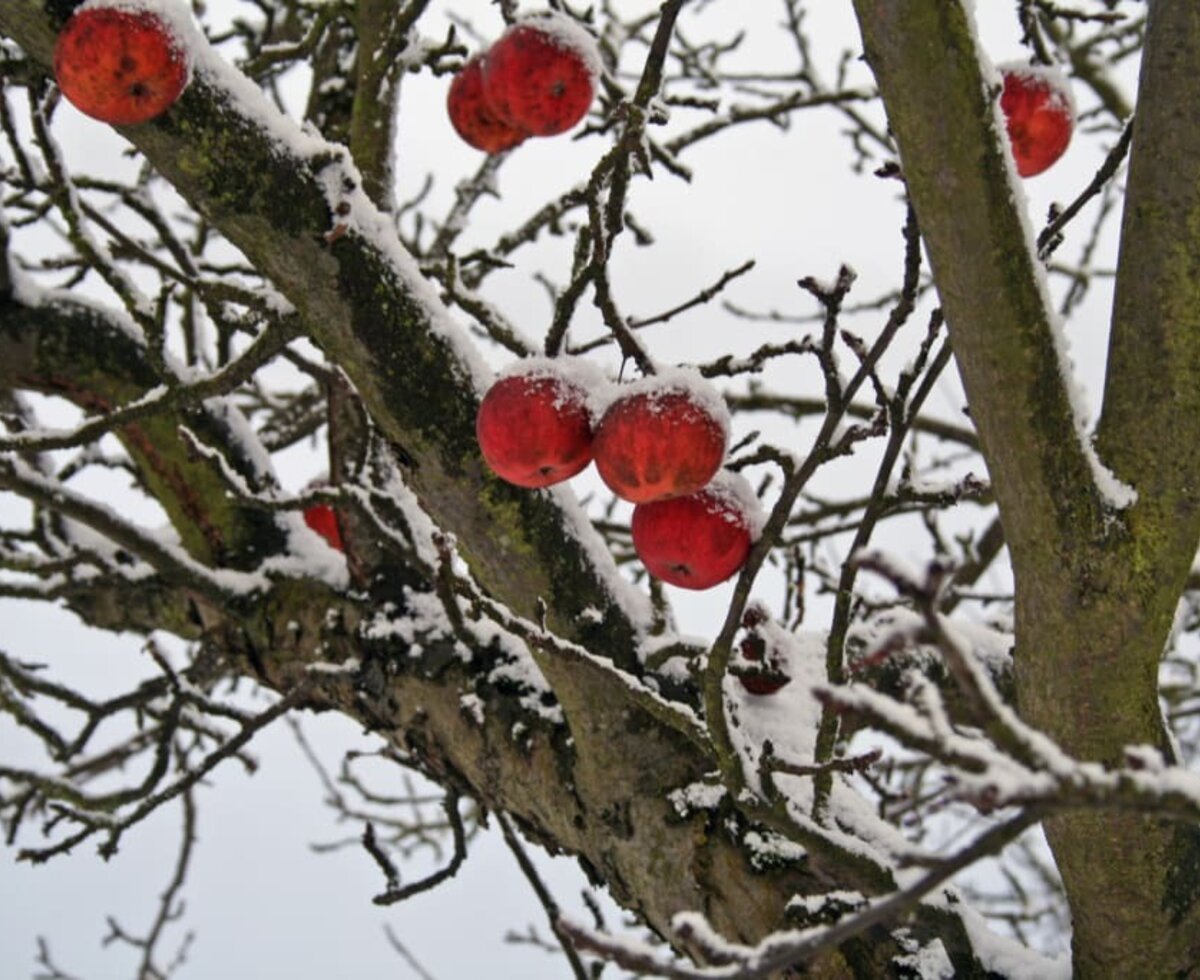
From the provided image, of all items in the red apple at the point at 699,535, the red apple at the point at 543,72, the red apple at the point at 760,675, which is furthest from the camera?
the red apple at the point at 543,72

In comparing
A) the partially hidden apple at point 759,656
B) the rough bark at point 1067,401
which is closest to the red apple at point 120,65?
the rough bark at point 1067,401

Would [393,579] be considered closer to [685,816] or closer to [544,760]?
[544,760]

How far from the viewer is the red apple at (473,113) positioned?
286 centimetres

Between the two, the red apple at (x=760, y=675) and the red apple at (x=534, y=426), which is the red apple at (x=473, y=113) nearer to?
the red apple at (x=534, y=426)

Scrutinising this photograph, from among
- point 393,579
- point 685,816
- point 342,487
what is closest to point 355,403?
point 393,579

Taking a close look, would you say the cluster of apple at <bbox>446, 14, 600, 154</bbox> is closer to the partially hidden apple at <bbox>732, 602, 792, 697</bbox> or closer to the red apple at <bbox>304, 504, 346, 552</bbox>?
the red apple at <bbox>304, 504, 346, 552</bbox>

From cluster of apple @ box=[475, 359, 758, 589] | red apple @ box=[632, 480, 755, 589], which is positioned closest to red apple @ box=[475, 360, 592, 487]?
cluster of apple @ box=[475, 359, 758, 589]

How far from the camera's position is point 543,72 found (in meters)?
2.50

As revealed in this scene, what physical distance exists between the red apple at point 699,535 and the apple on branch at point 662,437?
0.20 ft

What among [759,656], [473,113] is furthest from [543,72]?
[759,656]

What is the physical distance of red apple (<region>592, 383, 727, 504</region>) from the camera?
1624 mm

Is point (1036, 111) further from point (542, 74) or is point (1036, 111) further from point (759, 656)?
point (759, 656)

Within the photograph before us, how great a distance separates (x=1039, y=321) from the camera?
1.30 m

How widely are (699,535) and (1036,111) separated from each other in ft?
4.87
